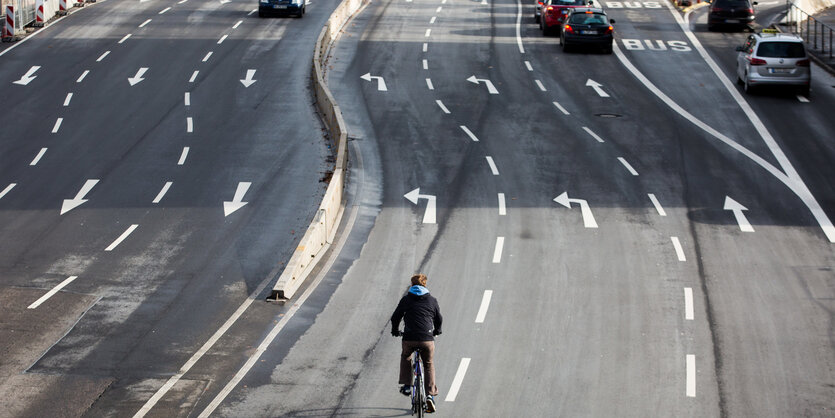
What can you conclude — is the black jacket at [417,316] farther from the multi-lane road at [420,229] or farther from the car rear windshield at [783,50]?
the car rear windshield at [783,50]

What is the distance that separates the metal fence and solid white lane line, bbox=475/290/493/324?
27562mm

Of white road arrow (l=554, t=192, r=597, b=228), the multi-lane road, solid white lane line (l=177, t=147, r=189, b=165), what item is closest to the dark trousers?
the multi-lane road

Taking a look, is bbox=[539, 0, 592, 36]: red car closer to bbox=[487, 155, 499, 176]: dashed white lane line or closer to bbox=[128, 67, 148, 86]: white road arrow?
bbox=[128, 67, 148, 86]: white road arrow

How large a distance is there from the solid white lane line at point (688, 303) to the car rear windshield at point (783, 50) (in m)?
18.3

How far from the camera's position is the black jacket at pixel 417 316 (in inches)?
573

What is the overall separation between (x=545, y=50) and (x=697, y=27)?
9.37 m

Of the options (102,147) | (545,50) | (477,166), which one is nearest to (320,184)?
(477,166)

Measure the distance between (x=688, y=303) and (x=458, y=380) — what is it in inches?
221

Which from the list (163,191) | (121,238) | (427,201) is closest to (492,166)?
(427,201)

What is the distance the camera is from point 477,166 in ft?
98.5

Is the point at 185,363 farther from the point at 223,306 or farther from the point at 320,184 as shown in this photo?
the point at 320,184

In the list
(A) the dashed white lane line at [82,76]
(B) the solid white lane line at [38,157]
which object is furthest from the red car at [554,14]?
(B) the solid white lane line at [38,157]

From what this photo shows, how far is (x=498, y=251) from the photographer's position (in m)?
23.5

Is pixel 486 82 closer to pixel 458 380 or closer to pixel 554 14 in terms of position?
pixel 554 14
